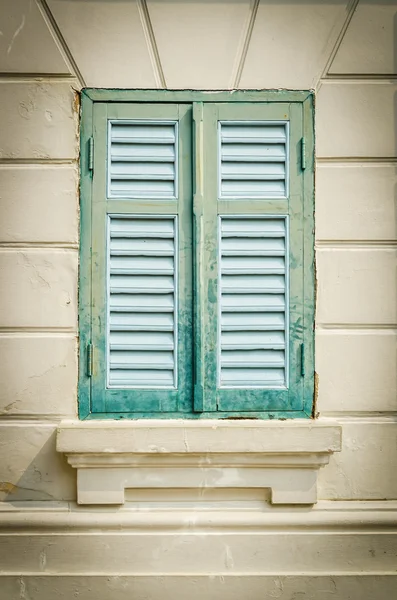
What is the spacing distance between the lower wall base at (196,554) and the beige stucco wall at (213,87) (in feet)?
0.15

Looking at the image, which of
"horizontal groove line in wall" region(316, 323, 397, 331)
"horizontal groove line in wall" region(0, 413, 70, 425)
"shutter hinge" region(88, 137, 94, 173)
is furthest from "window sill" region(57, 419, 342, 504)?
"shutter hinge" region(88, 137, 94, 173)

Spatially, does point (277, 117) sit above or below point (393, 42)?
below

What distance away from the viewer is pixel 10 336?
2.70m

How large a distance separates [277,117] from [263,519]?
6.60 ft

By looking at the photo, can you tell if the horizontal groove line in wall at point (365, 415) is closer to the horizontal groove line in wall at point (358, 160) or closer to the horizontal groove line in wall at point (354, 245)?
the horizontal groove line in wall at point (354, 245)

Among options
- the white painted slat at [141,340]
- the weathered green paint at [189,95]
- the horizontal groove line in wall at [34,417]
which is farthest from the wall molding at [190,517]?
the weathered green paint at [189,95]

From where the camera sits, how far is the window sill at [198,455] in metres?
2.61

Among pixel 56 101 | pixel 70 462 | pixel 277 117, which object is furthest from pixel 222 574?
pixel 56 101

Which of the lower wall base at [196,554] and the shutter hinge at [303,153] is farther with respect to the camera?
the shutter hinge at [303,153]

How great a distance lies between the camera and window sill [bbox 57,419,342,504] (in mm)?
2613

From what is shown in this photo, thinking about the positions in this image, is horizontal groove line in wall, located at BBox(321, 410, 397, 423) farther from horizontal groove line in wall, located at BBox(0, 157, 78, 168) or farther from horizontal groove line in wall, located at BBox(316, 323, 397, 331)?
horizontal groove line in wall, located at BBox(0, 157, 78, 168)

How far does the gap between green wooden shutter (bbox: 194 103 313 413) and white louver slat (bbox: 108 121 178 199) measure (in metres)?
0.17

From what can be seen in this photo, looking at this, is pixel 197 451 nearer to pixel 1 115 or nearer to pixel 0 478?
pixel 0 478

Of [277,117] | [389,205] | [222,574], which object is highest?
[277,117]
